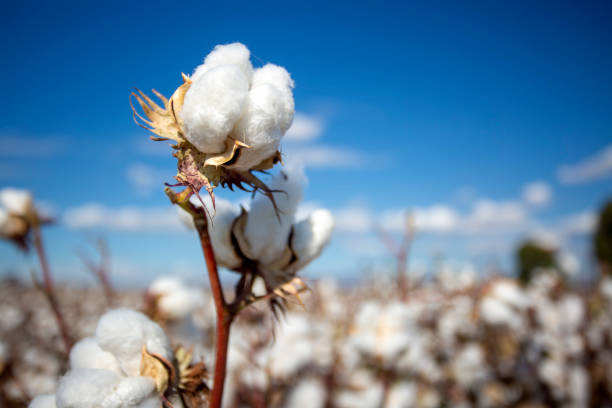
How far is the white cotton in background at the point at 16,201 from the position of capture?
1980 millimetres

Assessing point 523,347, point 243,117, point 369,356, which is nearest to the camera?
point 243,117

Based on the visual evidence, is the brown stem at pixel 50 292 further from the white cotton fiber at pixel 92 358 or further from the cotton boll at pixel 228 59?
the cotton boll at pixel 228 59

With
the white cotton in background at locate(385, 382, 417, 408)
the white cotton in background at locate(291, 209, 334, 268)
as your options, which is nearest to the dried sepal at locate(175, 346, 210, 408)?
the white cotton in background at locate(291, 209, 334, 268)

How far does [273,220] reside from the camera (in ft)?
3.37

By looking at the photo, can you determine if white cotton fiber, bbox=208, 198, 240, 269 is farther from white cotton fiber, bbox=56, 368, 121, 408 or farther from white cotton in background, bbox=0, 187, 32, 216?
white cotton in background, bbox=0, 187, 32, 216

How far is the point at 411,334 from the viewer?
299 cm

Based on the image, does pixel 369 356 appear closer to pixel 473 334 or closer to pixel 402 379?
pixel 402 379

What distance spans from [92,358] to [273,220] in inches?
22.3

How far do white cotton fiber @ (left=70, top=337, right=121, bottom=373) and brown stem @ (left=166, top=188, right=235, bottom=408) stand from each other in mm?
277

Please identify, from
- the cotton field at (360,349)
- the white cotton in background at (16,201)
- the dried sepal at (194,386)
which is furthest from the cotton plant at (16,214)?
the dried sepal at (194,386)

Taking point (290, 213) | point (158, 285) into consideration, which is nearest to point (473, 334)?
point (158, 285)

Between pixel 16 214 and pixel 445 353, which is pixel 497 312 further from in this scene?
pixel 16 214

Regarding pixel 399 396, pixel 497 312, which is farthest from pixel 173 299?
pixel 497 312

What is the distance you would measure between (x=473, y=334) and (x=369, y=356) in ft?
12.8
